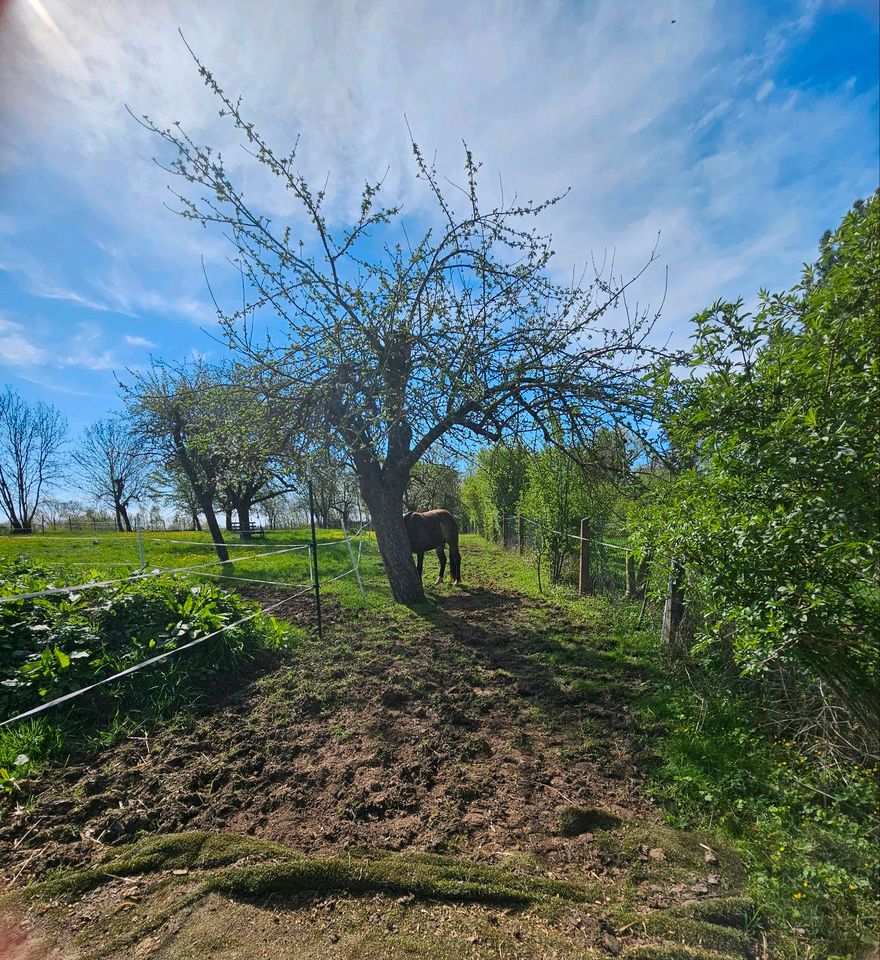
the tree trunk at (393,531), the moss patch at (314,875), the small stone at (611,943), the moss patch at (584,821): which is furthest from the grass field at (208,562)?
the small stone at (611,943)

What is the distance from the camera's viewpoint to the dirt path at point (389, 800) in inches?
74.8

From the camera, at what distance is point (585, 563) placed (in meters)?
7.64

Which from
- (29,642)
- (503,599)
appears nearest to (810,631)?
(29,642)

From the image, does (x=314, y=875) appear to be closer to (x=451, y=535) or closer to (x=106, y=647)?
(x=106, y=647)

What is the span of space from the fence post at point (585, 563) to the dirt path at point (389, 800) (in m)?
3.14

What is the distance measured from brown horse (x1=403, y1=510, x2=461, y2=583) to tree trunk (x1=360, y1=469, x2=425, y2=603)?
2.79ft

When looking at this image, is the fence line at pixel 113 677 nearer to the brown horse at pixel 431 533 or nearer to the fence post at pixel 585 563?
the brown horse at pixel 431 533

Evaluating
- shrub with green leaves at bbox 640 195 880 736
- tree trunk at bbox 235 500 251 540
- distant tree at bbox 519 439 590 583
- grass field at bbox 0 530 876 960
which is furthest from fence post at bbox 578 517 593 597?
tree trunk at bbox 235 500 251 540

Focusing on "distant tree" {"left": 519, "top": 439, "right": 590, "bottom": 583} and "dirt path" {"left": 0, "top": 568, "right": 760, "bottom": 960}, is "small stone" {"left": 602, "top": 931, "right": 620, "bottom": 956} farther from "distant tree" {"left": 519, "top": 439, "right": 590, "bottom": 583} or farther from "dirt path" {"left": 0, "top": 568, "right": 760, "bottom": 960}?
"distant tree" {"left": 519, "top": 439, "right": 590, "bottom": 583}

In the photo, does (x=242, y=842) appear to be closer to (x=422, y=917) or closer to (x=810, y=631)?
(x=422, y=917)

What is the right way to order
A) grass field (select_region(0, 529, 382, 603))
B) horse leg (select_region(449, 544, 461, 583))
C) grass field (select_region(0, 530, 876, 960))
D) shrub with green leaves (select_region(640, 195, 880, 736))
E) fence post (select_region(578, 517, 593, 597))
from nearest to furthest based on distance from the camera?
shrub with green leaves (select_region(640, 195, 880, 736))
grass field (select_region(0, 530, 876, 960))
fence post (select_region(578, 517, 593, 597))
grass field (select_region(0, 529, 382, 603))
horse leg (select_region(449, 544, 461, 583))

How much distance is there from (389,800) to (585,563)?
5.76m

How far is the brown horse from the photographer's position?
859 centimetres

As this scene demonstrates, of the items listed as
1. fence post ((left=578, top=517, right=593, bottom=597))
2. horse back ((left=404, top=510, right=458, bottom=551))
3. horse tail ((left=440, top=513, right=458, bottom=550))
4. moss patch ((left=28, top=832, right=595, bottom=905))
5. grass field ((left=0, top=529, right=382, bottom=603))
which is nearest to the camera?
moss patch ((left=28, top=832, right=595, bottom=905))
